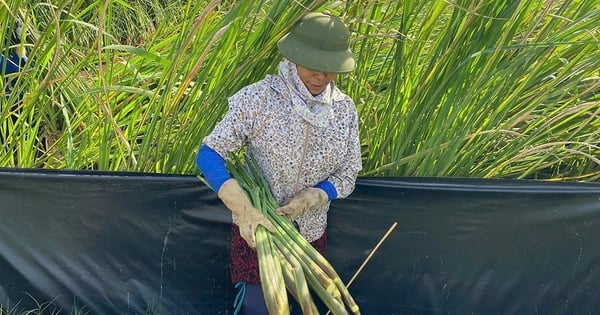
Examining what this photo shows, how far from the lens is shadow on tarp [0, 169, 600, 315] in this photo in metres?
2.21

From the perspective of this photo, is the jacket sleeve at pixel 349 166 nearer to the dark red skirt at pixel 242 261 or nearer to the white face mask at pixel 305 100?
the white face mask at pixel 305 100

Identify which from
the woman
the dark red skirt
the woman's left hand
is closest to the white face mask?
the woman

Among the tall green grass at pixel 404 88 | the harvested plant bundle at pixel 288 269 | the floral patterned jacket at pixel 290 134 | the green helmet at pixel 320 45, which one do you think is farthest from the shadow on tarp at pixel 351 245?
the green helmet at pixel 320 45

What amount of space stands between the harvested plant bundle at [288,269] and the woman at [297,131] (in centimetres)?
4

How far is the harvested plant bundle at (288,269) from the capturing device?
1.78 meters

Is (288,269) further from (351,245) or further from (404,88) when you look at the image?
(404,88)

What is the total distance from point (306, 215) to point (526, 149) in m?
0.77

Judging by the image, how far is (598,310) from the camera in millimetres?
2307

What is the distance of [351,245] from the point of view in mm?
2367

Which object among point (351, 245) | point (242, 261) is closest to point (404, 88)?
point (351, 245)

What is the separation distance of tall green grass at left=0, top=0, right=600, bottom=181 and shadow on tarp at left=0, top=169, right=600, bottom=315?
0.15 metres

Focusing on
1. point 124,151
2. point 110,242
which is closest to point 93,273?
point 110,242

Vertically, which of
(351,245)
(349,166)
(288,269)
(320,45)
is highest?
(320,45)

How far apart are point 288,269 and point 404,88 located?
0.84 m
